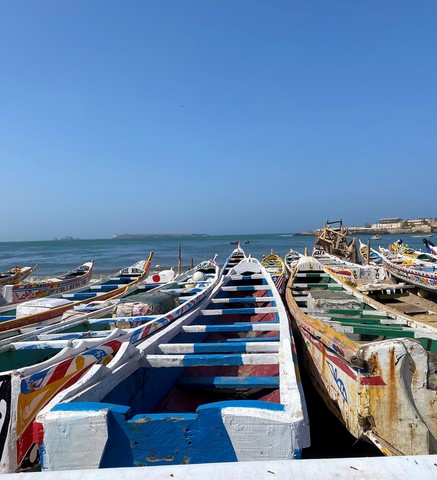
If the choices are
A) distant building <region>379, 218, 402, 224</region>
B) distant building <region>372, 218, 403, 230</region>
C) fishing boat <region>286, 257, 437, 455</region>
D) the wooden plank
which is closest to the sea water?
the wooden plank

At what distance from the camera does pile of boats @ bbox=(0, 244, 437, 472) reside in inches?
80.0

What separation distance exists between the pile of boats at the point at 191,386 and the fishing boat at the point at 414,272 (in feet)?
32.2

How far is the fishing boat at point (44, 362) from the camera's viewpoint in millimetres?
2756

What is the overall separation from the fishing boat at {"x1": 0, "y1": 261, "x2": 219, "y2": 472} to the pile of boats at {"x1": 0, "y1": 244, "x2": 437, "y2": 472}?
12mm

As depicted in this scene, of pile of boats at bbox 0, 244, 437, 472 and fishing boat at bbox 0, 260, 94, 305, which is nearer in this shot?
pile of boats at bbox 0, 244, 437, 472

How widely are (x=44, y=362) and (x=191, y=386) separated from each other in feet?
7.03

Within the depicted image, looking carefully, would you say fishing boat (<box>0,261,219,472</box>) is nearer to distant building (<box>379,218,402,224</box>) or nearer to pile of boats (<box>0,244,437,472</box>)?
pile of boats (<box>0,244,437,472</box>)

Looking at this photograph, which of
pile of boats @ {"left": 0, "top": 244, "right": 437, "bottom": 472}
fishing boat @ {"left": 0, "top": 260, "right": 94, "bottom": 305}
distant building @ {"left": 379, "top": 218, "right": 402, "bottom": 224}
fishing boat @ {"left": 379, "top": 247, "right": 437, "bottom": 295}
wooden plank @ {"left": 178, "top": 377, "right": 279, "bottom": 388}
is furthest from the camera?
distant building @ {"left": 379, "top": 218, "right": 402, "bottom": 224}

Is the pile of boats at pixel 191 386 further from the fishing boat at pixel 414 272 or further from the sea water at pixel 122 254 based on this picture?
the sea water at pixel 122 254

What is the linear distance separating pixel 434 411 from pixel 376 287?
6748mm

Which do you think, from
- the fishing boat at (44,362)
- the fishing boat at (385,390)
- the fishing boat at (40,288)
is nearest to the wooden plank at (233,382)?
the fishing boat at (385,390)

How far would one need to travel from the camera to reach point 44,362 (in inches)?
125

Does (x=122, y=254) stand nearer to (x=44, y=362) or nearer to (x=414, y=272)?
(x=414, y=272)

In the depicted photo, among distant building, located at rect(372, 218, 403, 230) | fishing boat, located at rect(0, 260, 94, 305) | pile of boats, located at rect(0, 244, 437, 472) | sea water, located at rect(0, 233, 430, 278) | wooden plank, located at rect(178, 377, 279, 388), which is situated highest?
distant building, located at rect(372, 218, 403, 230)
